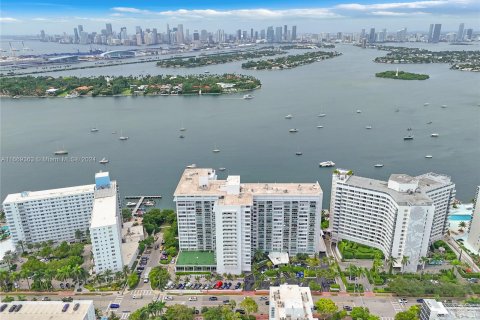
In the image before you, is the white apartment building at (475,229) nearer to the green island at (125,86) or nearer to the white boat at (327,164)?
the white boat at (327,164)

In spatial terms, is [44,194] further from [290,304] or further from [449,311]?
[449,311]

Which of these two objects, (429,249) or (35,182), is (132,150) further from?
(429,249)

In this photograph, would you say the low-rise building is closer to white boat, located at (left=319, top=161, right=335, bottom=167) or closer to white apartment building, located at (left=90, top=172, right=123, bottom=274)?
white apartment building, located at (left=90, top=172, right=123, bottom=274)

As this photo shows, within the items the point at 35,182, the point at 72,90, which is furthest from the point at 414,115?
the point at 72,90

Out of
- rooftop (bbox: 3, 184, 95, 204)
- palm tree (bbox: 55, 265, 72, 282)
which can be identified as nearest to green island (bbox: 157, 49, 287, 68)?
rooftop (bbox: 3, 184, 95, 204)

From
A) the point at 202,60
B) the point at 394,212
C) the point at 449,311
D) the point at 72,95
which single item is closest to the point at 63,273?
the point at 394,212

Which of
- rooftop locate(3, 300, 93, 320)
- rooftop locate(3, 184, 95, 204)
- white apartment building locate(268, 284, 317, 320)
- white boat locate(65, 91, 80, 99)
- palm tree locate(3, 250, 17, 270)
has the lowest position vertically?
palm tree locate(3, 250, 17, 270)
